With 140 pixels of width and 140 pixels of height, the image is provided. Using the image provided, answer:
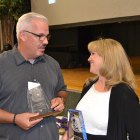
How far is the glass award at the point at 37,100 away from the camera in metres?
1.81

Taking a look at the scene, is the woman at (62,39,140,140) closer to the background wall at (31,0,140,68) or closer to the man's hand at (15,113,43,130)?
the man's hand at (15,113,43,130)

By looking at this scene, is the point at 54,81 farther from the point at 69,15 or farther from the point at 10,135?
the point at 69,15

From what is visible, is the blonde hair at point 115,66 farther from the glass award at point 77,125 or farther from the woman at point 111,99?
the glass award at point 77,125

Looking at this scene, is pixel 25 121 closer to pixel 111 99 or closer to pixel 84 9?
pixel 111 99

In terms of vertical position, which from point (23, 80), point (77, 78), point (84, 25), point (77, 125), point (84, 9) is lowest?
point (77, 78)

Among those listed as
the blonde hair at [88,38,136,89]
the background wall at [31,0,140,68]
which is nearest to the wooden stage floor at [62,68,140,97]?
the background wall at [31,0,140,68]

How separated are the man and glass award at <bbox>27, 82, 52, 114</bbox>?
2 centimetres

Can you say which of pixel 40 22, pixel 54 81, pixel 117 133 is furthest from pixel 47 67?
pixel 117 133

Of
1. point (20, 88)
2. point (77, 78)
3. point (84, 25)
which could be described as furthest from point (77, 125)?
point (84, 25)

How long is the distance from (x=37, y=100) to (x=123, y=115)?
1.69 ft

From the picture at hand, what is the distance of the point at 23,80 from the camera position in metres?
1.83

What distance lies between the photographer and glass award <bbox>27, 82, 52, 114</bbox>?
181cm

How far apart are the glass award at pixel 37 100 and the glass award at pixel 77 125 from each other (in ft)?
0.50

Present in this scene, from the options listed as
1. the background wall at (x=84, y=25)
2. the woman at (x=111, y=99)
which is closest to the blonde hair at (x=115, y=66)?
the woman at (x=111, y=99)
